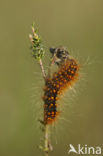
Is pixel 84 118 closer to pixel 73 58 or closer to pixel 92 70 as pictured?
pixel 92 70

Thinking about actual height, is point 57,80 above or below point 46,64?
below

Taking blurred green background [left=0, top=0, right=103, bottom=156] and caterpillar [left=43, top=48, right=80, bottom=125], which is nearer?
caterpillar [left=43, top=48, right=80, bottom=125]

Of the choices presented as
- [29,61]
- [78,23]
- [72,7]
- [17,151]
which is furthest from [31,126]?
[72,7]

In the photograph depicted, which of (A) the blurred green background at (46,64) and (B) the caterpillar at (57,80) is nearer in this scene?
(B) the caterpillar at (57,80)

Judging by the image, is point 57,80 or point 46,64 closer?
point 57,80
